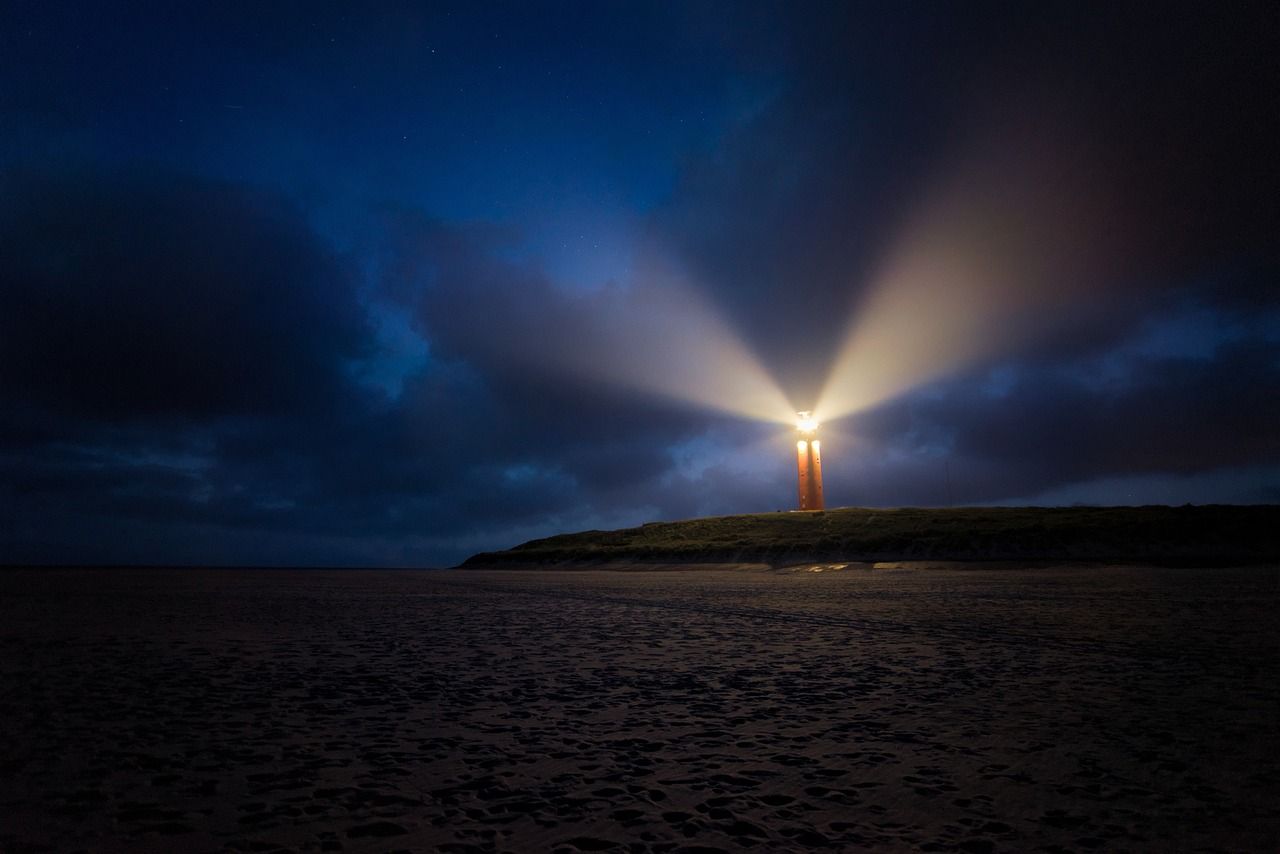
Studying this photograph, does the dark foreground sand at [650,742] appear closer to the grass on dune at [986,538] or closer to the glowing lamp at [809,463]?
the grass on dune at [986,538]

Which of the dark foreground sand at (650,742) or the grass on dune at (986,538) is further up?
the grass on dune at (986,538)

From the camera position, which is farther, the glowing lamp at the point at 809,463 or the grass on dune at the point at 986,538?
the glowing lamp at the point at 809,463

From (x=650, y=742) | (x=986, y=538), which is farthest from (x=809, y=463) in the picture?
(x=650, y=742)

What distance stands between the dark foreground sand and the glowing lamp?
80.1m

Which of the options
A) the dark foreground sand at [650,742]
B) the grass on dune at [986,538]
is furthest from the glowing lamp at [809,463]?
the dark foreground sand at [650,742]

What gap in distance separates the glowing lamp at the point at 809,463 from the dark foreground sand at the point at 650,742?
80.1m

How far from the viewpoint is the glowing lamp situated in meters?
89.9

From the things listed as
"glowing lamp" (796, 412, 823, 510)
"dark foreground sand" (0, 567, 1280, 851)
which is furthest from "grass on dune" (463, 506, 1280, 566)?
"dark foreground sand" (0, 567, 1280, 851)

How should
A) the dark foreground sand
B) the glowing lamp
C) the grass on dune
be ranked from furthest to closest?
the glowing lamp → the grass on dune → the dark foreground sand

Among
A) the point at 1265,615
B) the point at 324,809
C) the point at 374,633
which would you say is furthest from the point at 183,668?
the point at 1265,615

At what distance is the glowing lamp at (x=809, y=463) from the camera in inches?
3538

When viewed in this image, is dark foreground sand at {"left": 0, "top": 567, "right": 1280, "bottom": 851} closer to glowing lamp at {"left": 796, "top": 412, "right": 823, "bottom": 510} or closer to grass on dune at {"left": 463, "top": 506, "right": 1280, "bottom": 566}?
grass on dune at {"left": 463, "top": 506, "right": 1280, "bottom": 566}

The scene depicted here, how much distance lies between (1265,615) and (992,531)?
120 ft

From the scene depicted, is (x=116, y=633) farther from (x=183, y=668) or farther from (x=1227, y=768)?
(x=1227, y=768)
